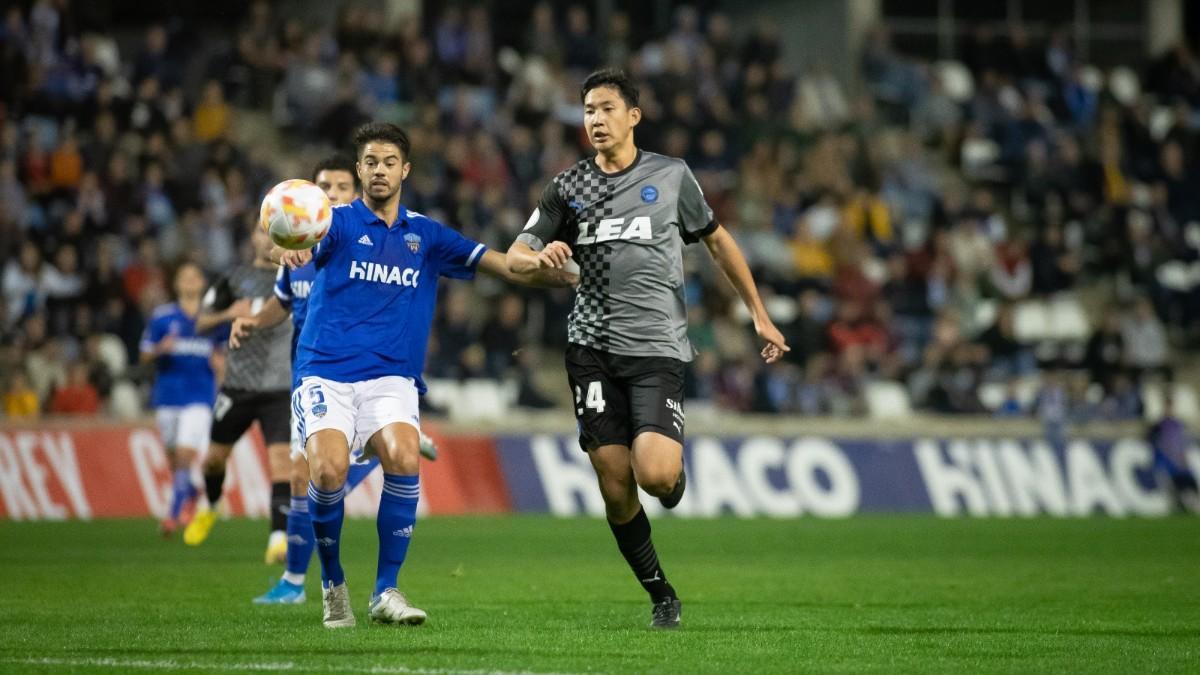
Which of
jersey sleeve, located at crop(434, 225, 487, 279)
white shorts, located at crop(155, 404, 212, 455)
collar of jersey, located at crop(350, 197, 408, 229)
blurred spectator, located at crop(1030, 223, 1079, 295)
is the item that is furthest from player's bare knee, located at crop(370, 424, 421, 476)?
blurred spectator, located at crop(1030, 223, 1079, 295)

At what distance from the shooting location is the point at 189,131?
23.8m

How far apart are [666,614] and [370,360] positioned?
1.97 meters

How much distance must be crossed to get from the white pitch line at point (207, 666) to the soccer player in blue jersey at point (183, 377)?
9553mm

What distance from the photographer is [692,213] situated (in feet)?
29.7

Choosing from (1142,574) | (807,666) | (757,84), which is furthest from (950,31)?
(807,666)

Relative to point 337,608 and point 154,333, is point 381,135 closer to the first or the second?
point 337,608

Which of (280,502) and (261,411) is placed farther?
(261,411)

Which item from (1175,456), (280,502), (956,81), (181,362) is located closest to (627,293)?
(280,502)

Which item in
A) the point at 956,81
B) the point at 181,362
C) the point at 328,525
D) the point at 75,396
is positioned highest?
the point at 956,81

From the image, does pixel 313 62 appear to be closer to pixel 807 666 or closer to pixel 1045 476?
pixel 1045 476

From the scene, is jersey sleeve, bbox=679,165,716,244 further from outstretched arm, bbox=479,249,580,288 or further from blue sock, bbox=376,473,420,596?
blue sock, bbox=376,473,420,596

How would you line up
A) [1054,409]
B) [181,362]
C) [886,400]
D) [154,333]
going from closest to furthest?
[154,333] → [181,362] → [1054,409] → [886,400]

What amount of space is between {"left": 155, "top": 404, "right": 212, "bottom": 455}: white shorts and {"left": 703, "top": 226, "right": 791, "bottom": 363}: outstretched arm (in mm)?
8967

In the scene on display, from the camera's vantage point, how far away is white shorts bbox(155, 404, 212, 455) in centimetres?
1711
